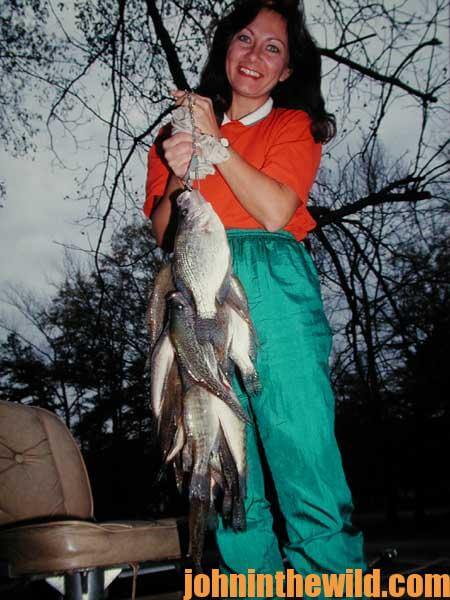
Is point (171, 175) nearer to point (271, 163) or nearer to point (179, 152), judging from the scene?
point (179, 152)

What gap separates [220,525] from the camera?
1746 mm

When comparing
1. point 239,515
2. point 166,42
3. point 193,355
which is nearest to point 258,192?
point 193,355

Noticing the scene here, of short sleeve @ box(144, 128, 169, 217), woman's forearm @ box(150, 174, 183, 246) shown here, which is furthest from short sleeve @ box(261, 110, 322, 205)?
short sleeve @ box(144, 128, 169, 217)

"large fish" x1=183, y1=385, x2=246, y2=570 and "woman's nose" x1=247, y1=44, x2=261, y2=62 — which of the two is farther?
"woman's nose" x1=247, y1=44, x2=261, y2=62

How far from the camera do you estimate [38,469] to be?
3492 mm

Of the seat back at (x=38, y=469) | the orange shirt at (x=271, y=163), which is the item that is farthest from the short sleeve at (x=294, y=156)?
the seat back at (x=38, y=469)

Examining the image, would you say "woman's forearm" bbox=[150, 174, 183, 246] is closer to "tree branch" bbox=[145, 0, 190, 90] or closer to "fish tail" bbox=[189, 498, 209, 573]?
"fish tail" bbox=[189, 498, 209, 573]

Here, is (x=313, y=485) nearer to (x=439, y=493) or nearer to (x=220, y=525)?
(x=220, y=525)

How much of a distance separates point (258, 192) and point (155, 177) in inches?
26.0

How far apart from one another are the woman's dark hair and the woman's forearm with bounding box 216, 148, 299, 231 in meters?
0.43

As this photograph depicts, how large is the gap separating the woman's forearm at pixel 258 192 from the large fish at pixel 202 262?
25 centimetres

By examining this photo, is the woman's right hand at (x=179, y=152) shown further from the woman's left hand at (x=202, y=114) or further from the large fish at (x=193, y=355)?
the large fish at (x=193, y=355)

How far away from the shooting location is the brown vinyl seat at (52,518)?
100 inches

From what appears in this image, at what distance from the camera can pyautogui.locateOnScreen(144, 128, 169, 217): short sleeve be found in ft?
7.30
